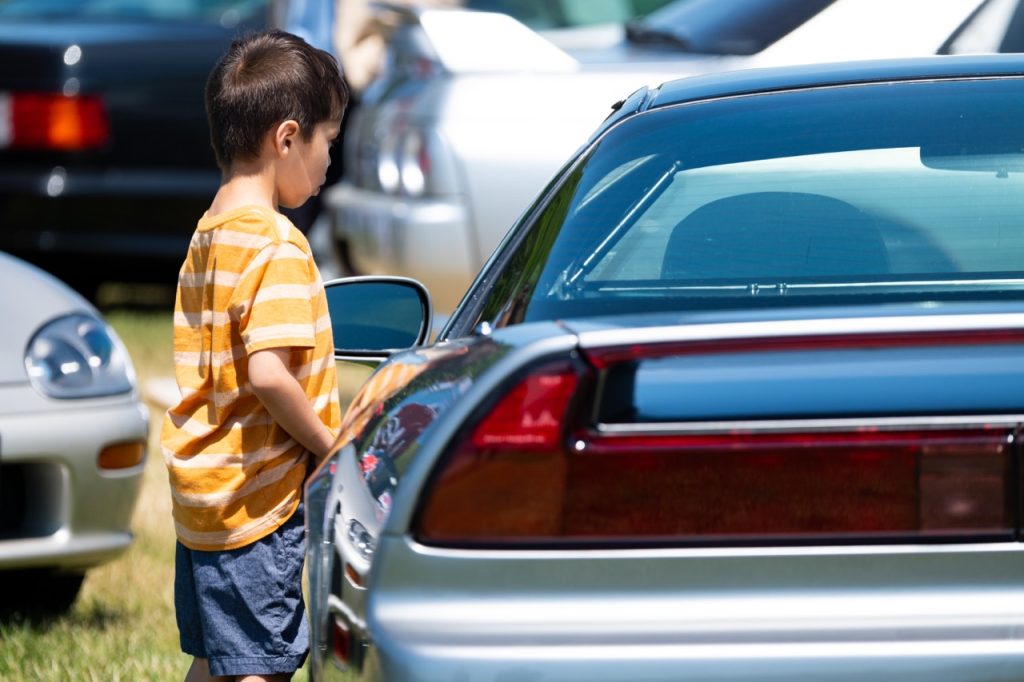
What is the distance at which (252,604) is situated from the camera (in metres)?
2.60

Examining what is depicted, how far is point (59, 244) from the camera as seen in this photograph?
27.1ft

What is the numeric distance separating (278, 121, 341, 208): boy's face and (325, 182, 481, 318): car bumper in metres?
2.96

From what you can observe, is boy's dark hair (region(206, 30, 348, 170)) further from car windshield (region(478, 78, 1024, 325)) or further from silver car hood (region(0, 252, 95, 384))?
silver car hood (region(0, 252, 95, 384))

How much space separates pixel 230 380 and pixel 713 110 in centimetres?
86

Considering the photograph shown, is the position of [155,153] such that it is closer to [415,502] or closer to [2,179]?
[2,179]

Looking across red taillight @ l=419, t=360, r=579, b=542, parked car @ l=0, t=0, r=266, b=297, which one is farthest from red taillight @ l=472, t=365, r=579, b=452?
parked car @ l=0, t=0, r=266, b=297

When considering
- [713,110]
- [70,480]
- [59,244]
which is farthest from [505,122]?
[59,244]

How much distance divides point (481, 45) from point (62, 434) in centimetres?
254

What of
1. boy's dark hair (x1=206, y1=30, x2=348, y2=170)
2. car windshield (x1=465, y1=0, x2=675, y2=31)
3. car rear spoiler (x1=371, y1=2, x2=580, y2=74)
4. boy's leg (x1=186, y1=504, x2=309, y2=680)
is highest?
boy's dark hair (x1=206, y1=30, x2=348, y2=170)

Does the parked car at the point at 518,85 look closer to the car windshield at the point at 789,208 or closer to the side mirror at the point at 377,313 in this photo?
the side mirror at the point at 377,313

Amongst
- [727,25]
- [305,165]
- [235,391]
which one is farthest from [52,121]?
[235,391]

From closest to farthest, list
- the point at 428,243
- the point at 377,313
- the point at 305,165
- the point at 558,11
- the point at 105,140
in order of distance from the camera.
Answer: the point at 305,165 < the point at 377,313 < the point at 428,243 < the point at 558,11 < the point at 105,140

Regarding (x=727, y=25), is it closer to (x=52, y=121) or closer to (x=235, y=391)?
(x=235, y=391)

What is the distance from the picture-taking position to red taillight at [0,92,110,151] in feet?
26.2
